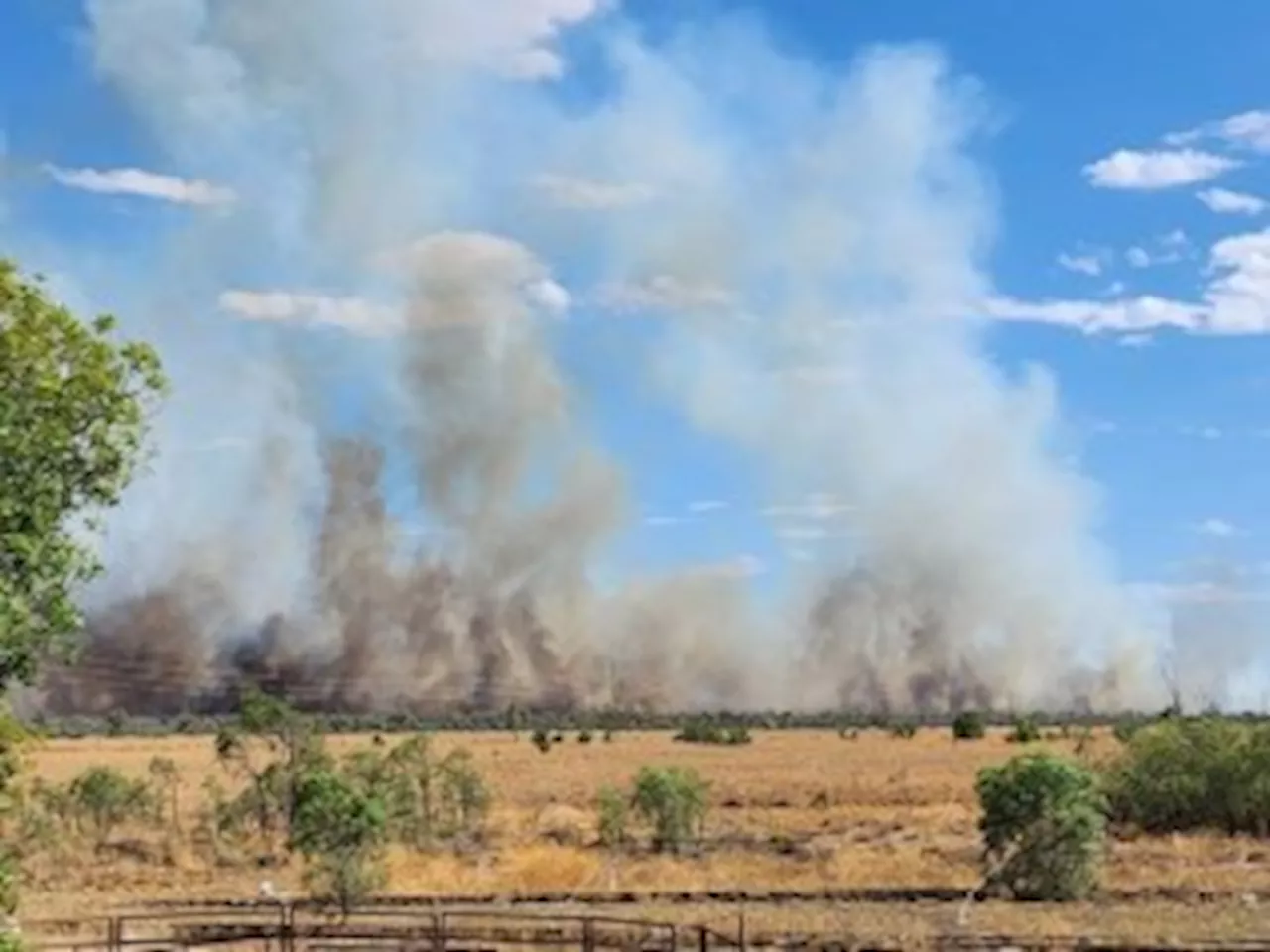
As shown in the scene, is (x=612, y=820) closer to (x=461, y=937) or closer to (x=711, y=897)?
(x=711, y=897)

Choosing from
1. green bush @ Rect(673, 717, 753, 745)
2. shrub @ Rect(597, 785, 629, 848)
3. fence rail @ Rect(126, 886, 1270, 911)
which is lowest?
fence rail @ Rect(126, 886, 1270, 911)

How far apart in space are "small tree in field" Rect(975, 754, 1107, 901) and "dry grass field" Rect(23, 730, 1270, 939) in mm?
1719

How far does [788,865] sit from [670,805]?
6.64 meters

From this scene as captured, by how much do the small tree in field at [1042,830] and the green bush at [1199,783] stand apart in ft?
45.4

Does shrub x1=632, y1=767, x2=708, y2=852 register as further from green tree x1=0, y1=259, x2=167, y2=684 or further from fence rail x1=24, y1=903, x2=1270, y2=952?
green tree x1=0, y1=259, x2=167, y2=684

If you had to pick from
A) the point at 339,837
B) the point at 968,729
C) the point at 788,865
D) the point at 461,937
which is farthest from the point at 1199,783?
the point at 968,729

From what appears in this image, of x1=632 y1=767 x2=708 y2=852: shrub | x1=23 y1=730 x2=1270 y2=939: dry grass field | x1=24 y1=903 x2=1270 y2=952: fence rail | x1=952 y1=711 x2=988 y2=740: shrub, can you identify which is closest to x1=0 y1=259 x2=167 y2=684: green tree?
x1=23 y1=730 x2=1270 y2=939: dry grass field

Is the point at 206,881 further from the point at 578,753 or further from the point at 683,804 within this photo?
the point at 578,753

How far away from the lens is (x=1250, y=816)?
2293 inches

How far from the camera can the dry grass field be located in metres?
40.3

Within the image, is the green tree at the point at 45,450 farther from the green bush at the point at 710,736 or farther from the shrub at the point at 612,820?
the green bush at the point at 710,736

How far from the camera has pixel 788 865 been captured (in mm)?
53375

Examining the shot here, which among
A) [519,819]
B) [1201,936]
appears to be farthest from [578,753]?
[1201,936]

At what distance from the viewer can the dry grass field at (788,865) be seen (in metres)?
40.3
